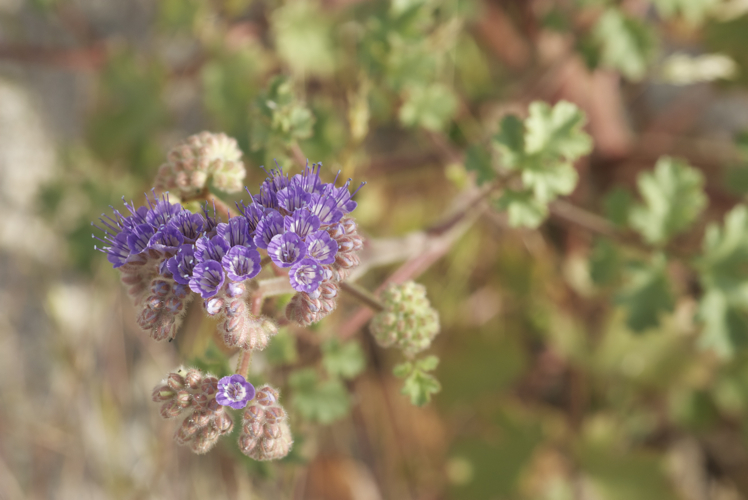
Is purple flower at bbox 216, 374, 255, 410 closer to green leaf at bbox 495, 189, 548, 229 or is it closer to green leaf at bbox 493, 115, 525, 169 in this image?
green leaf at bbox 495, 189, 548, 229

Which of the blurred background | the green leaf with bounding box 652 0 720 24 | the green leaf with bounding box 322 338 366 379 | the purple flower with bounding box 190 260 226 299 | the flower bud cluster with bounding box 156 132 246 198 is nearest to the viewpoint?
the purple flower with bounding box 190 260 226 299

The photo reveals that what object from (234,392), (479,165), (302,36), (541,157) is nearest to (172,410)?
(234,392)

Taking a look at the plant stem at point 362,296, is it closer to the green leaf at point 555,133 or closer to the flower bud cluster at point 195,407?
the flower bud cluster at point 195,407

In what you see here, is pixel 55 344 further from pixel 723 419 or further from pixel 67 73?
pixel 723 419

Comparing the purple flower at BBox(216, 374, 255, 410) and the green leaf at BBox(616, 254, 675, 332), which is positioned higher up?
the green leaf at BBox(616, 254, 675, 332)

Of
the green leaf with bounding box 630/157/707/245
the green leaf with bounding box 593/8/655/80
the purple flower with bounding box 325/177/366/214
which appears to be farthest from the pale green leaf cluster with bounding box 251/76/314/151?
the green leaf with bounding box 593/8/655/80

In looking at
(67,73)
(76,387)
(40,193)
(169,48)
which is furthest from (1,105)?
(76,387)

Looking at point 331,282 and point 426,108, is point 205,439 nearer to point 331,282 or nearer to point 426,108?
point 331,282
